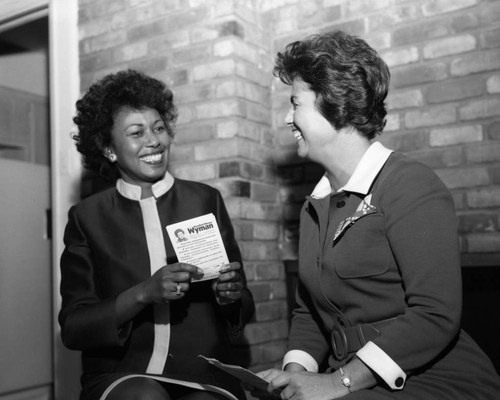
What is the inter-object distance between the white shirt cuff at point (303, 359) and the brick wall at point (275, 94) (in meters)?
0.87

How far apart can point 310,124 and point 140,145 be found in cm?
68

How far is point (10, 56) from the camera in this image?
175 inches

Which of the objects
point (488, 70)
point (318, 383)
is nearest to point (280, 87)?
point (488, 70)

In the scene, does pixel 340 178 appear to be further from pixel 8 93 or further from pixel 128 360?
pixel 8 93

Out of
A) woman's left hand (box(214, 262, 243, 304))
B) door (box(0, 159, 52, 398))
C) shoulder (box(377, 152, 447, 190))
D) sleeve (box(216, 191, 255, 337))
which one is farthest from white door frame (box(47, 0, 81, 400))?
shoulder (box(377, 152, 447, 190))

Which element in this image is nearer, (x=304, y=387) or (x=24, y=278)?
(x=304, y=387)

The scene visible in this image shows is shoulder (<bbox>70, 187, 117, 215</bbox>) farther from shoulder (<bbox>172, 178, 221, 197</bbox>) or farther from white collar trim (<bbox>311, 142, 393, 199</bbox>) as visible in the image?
white collar trim (<bbox>311, 142, 393, 199</bbox>)

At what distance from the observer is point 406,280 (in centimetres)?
149

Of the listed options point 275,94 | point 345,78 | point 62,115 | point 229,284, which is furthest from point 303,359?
point 62,115

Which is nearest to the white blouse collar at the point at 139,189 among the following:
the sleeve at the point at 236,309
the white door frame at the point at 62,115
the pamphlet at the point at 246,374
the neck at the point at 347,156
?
the sleeve at the point at 236,309

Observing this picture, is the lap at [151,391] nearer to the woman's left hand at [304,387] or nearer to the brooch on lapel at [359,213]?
the woman's left hand at [304,387]

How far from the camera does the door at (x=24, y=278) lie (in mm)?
3824

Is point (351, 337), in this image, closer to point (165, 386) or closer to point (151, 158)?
point (165, 386)

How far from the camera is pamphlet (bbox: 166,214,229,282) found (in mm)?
1808
